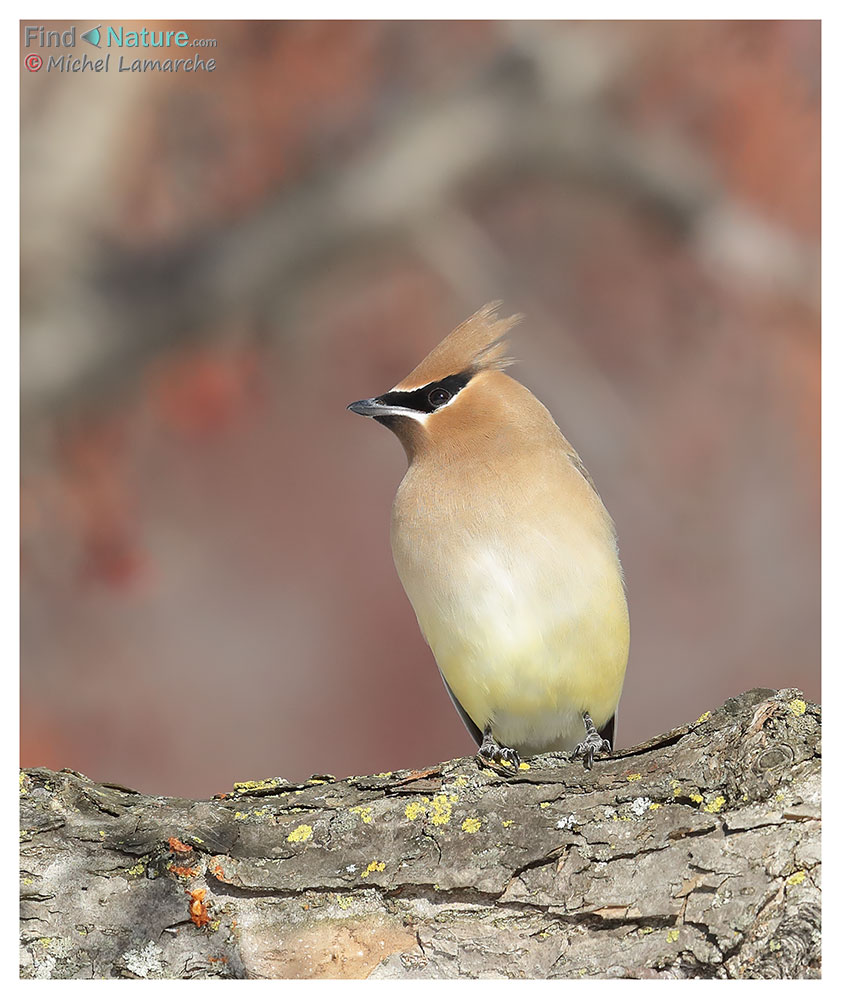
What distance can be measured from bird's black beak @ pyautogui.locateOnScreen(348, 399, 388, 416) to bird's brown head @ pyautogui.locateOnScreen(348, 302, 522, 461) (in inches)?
1.5

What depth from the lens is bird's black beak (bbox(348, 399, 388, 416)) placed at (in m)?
3.83

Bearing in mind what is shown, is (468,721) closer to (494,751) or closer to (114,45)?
(494,751)

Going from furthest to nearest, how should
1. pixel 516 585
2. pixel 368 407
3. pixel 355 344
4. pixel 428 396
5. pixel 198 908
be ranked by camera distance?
1. pixel 355 344
2. pixel 428 396
3. pixel 368 407
4. pixel 516 585
5. pixel 198 908

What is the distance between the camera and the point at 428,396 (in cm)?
396

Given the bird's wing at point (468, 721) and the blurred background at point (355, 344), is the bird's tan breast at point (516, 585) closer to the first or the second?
the bird's wing at point (468, 721)

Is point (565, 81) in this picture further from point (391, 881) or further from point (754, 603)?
point (391, 881)

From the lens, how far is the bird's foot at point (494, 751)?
3.95 m

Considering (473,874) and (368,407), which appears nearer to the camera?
(473,874)

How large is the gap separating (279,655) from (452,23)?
7.23 ft

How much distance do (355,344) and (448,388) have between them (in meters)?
0.61

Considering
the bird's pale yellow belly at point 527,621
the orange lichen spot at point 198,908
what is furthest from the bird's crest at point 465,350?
the orange lichen spot at point 198,908

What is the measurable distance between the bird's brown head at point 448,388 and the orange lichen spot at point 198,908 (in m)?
1.56

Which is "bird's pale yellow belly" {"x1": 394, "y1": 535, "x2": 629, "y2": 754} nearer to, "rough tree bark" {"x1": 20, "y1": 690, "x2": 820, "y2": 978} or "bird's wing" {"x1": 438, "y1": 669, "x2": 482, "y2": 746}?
"bird's wing" {"x1": 438, "y1": 669, "x2": 482, "y2": 746}

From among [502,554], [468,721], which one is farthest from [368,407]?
[468,721]
